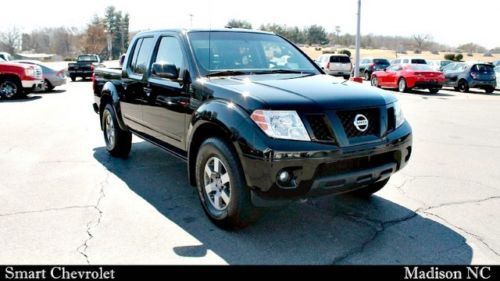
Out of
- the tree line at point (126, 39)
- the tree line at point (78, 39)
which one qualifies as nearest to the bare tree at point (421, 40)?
the tree line at point (126, 39)

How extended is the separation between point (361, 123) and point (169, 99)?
2.14 m

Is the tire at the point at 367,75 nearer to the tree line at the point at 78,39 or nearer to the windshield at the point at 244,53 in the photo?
the windshield at the point at 244,53

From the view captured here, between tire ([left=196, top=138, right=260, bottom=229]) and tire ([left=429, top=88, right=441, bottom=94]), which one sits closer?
tire ([left=196, top=138, right=260, bottom=229])

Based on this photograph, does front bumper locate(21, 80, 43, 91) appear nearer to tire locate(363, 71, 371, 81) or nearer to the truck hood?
the truck hood

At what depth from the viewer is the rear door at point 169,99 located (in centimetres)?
445

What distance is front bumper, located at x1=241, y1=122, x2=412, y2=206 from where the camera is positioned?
327 cm

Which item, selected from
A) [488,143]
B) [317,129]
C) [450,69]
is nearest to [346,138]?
[317,129]

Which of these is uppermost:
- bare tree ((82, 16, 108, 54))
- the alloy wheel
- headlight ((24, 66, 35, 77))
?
bare tree ((82, 16, 108, 54))

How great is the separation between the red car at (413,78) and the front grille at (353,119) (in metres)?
17.0

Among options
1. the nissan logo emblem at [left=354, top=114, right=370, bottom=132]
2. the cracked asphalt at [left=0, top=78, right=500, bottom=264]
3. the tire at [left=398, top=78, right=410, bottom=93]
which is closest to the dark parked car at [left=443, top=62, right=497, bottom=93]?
the tire at [left=398, top=78, right=410, bottom=93]

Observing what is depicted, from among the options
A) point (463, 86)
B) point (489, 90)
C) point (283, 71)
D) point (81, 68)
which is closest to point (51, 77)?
point (81, 68)

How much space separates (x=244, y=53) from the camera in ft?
15.7

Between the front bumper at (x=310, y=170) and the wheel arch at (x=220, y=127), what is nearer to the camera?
the front bumper at (x=310, y=170)

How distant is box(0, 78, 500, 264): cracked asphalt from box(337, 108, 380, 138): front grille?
0.92m
